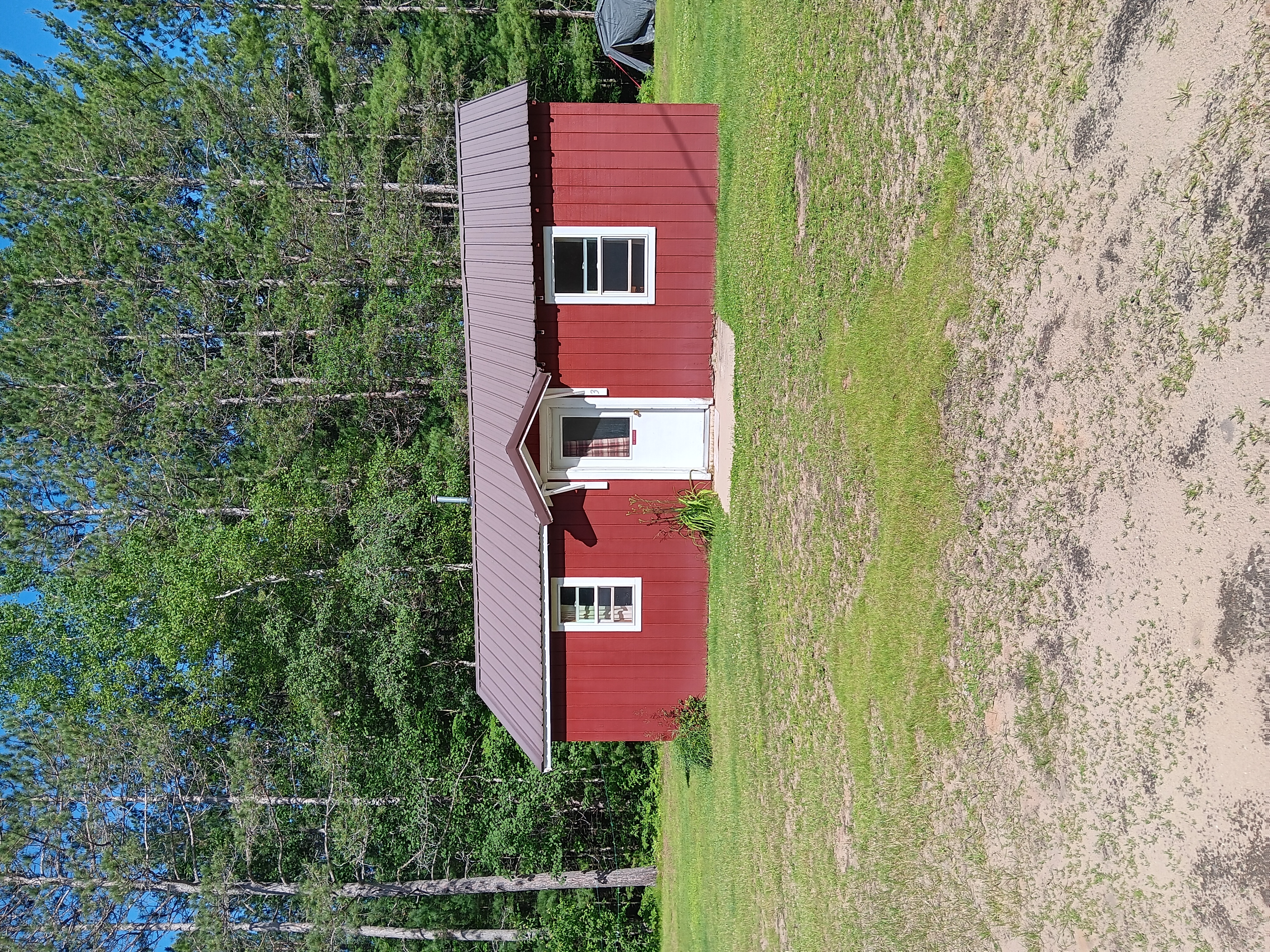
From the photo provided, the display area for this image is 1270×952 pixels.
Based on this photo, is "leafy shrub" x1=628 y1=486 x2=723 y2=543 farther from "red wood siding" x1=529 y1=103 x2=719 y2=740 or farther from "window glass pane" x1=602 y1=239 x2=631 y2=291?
"window glass pane" x1=602 y1=239 x2=631 y2=291

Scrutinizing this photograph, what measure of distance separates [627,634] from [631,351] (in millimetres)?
4148

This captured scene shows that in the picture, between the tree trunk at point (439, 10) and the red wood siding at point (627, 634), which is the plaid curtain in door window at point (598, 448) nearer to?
the red wood siding at point (627, 634)

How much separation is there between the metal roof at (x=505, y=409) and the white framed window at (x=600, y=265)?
0.52m

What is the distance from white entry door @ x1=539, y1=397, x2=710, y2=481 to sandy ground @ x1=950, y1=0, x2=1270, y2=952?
21.0 ft

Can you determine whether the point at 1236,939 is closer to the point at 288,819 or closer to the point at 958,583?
the point at 958,583

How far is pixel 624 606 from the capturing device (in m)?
12.1

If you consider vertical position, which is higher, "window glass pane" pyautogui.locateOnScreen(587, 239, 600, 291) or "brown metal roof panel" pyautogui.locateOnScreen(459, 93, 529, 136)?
"brown metal roof panel" pyautogui.locateOnScreen(459, 93, 529, 136)

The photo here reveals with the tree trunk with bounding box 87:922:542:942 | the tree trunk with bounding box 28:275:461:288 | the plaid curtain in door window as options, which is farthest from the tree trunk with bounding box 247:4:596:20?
the tree trunk with bounding box 87:922:542:942

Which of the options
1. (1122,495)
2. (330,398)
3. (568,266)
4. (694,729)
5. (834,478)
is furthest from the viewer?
(330,398)

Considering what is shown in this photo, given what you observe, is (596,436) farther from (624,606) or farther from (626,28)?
(626,28)

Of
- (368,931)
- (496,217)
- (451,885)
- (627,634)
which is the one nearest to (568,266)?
(496,217)

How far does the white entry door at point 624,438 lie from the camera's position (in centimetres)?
1183

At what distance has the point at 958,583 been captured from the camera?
5902mm

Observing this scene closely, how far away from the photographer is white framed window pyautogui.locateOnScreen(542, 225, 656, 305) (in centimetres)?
1159
